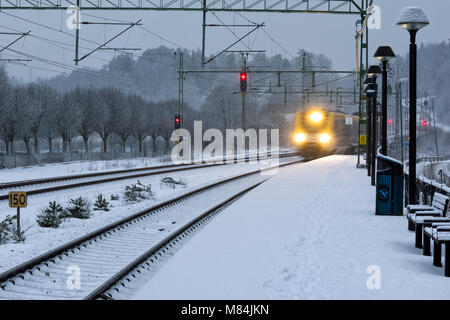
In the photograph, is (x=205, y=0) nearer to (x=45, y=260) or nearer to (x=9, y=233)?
(x=9, y=233)

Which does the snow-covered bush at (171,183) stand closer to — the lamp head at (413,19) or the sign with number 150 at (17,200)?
the sign with number 150 at (17,200)

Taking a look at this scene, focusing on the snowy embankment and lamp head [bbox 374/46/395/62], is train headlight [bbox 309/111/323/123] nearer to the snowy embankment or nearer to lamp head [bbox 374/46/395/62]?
the snowy embankment

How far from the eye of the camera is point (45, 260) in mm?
9492

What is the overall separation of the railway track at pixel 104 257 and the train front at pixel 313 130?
26.2m

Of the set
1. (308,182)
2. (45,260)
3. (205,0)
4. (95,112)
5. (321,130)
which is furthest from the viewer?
(95,112)

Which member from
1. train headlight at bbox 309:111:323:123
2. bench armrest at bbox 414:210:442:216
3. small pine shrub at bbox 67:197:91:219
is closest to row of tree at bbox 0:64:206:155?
train headlight at bbox 309:111:323:123

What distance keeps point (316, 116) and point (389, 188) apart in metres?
27.8

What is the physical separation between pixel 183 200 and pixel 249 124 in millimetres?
76416

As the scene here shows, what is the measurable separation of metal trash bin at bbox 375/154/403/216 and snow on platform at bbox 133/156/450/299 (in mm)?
371

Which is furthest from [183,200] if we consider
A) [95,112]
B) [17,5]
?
[95,112]

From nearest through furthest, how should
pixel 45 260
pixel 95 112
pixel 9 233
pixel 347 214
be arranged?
1. pixel 45 260
2. pixel 9 233
3. pixel 347 214
4. pixel 95 112

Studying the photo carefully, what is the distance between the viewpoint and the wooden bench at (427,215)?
952 cm

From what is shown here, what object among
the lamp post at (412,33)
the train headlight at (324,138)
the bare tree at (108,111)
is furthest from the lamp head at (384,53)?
the bare tree at (108,111)
